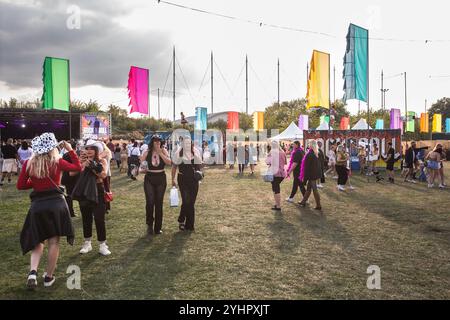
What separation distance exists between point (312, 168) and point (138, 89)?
448 inches

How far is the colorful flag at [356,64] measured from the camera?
15828mm

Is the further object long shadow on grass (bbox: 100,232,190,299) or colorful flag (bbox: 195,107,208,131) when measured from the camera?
colorful flag (bbox: 195,107,208,131)

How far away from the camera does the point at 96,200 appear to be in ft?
19.8

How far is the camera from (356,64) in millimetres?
15953

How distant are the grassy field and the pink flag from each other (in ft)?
27.5

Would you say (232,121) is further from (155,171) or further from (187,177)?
(155,171)

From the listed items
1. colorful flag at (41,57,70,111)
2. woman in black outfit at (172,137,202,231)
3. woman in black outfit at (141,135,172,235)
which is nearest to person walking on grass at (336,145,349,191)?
woman in black outfit at (172,137,202,231)

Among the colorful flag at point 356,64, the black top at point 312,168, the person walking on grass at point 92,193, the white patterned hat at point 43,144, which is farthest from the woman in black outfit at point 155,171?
the colorful flag at point 356,64

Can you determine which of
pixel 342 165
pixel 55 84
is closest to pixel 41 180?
pixel 342 165

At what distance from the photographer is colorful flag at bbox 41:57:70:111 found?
1584 cm

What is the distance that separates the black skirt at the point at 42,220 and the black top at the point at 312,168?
7.01 m

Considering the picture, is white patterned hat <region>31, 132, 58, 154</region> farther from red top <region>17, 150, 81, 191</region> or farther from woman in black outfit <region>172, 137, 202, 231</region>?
woman in black outfit <region>172, 137, 202, 231</region>

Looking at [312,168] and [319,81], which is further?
[319,81]

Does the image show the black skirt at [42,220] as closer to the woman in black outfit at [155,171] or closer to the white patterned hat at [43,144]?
the white patterned hat at [43,144]
